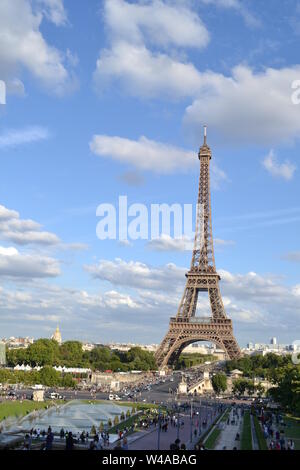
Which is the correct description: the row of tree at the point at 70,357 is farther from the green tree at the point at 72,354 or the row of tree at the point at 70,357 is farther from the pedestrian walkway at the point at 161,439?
the pedestrian walkway at the point at 161,439

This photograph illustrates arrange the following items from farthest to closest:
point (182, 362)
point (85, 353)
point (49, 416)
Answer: point (182, 362) < point (85, 353) < point (49, 416)

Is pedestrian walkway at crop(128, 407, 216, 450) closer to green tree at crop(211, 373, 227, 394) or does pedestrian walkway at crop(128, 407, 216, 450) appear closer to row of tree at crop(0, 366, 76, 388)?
green tree at crop(211, 373, 227, 394)

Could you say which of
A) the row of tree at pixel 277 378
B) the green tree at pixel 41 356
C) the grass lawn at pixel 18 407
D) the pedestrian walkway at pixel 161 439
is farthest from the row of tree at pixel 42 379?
the pedestrian walkway at pixel 161 439

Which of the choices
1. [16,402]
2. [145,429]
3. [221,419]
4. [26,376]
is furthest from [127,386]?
[145,429]

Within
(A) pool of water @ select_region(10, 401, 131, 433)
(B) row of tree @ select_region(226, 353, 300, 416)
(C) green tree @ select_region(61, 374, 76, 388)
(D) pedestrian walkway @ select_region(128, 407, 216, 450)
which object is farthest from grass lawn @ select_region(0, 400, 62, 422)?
(B) row of tree @ select_region(226, 353, 300, 416)

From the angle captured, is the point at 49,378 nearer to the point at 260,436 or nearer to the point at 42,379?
the point at 42,379
